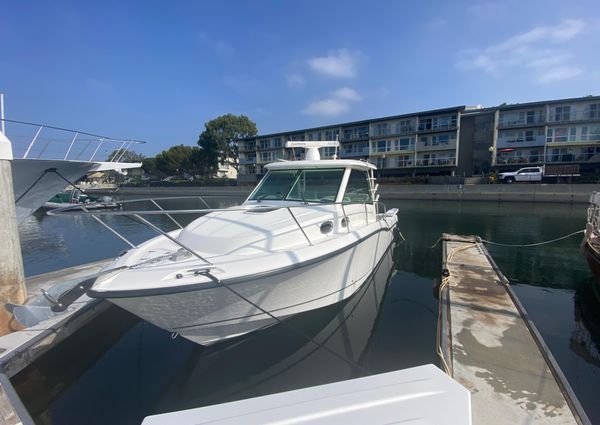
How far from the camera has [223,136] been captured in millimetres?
52625

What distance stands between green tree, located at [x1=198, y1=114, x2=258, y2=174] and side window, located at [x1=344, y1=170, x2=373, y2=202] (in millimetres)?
49809

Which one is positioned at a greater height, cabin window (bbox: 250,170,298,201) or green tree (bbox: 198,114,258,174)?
green tree (bbox: 198,114,258,174)

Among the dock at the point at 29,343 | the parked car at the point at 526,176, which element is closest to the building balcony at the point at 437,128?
the parked car at the point at 526,176

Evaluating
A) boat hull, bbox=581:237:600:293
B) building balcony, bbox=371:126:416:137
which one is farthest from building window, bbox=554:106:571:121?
boat hull, bbox=581:237:600:293

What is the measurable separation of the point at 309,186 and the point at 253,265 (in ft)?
8.92

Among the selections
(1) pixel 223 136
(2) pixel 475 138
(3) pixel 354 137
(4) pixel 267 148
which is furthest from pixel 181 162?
(2) pixel 475 138

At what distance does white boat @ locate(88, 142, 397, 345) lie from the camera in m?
3.36

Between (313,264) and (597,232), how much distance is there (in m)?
7.42

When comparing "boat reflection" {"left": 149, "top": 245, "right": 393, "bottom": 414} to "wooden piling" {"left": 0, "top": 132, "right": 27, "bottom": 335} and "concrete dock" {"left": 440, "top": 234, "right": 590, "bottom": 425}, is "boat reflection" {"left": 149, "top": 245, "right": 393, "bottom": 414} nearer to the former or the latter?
"concrete dock" {"left": 440, "top": 234, "right": 590, "bottom": 425}

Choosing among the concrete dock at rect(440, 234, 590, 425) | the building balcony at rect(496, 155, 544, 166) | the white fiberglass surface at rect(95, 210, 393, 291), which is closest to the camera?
the concrete dock at rect(440, 234, 590, 425)

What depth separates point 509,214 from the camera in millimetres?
19125

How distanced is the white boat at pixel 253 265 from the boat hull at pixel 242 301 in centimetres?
1

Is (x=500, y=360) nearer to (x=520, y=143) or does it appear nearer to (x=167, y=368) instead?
(x=167, y=368)

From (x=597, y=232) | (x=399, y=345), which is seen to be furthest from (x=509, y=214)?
(x=399, y=345)
